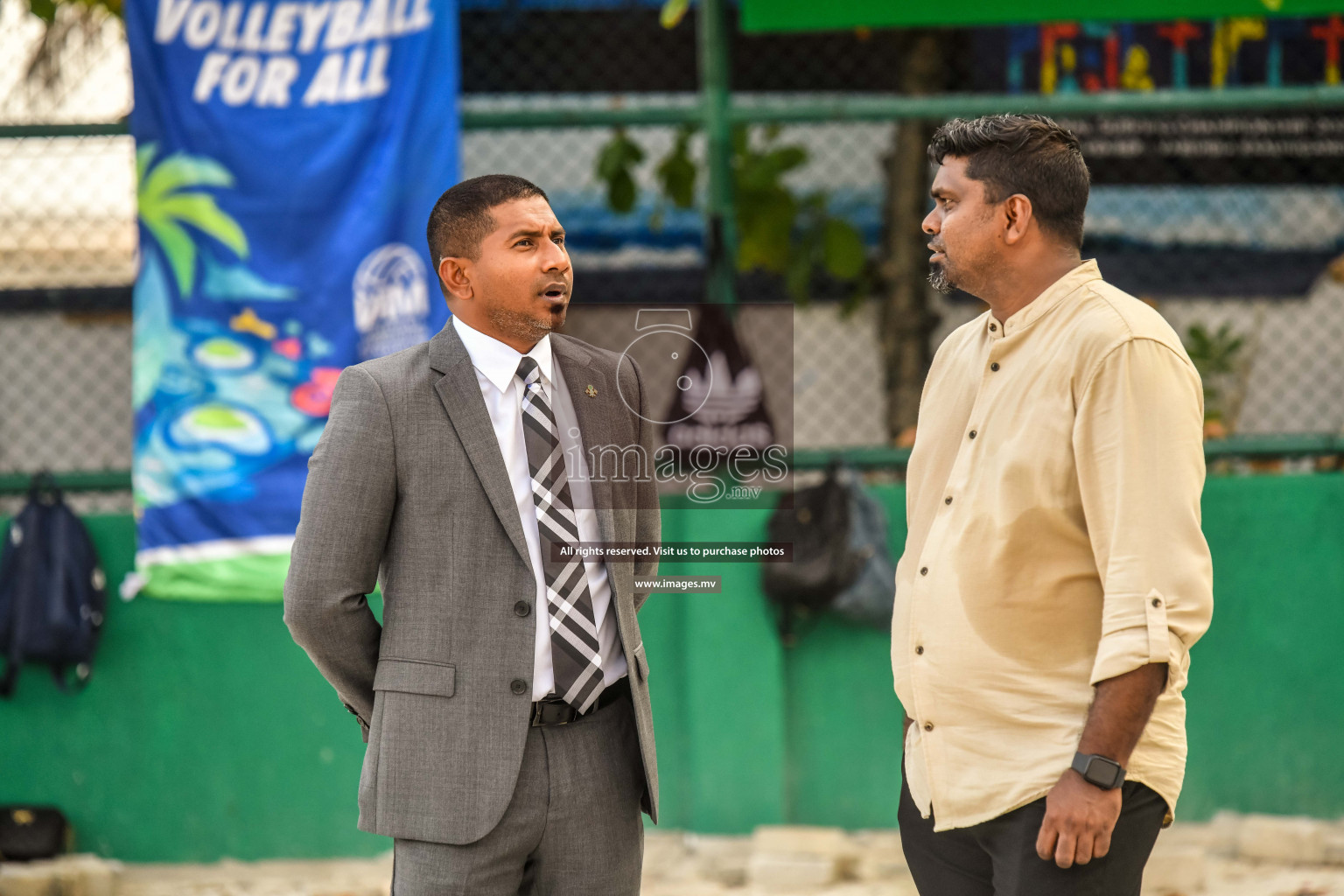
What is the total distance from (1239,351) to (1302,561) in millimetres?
1319

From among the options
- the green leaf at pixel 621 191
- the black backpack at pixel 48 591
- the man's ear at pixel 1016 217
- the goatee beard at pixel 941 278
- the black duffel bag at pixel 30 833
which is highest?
the green leaf at pixel 621 191

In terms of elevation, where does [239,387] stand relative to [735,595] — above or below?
above

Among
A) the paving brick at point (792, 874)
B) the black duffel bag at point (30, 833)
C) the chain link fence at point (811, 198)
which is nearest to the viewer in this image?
the paving brick at point (792, 874)

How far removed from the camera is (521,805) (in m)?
2.22

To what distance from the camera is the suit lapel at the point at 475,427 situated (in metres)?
2.24

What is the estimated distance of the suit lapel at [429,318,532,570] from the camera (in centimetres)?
224

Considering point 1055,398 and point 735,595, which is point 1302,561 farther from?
point 1055,398

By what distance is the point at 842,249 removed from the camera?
5.82 metres

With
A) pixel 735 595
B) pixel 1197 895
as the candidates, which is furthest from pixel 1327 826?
pixel 735 595

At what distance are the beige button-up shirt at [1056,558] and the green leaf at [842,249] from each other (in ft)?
11.8

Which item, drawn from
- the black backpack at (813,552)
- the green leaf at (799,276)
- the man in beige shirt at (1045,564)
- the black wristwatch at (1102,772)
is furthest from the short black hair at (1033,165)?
the green leaf at (799,276)

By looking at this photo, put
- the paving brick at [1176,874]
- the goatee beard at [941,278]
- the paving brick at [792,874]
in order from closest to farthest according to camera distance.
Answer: the goatee beard at [941,278] → the paving brick at [1176,874] → the paving brick at [792,874]

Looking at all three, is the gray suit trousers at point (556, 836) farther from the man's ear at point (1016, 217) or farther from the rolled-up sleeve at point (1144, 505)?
the man's ear at point (1016, 217)

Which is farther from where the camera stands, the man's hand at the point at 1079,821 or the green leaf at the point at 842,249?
the green leaf at the point at 842,249
